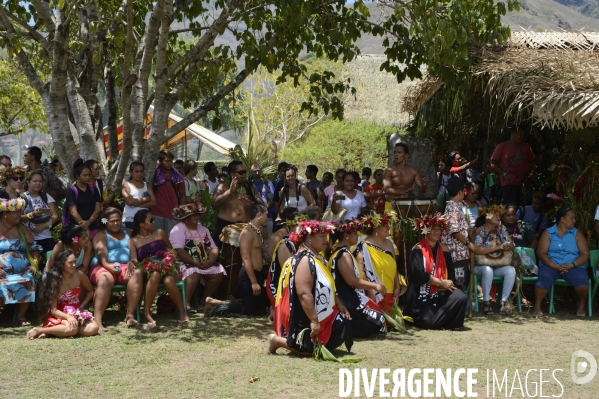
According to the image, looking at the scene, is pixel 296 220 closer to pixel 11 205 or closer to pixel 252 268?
pixel 252 268

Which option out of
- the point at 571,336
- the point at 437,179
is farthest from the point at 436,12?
the point at 571,336

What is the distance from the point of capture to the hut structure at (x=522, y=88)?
942 centimetres

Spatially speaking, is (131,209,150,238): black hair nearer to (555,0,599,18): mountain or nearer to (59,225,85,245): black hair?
(59,225,85,245): black hair

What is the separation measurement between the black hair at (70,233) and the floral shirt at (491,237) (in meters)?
4.82

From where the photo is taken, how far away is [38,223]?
30.5 feet

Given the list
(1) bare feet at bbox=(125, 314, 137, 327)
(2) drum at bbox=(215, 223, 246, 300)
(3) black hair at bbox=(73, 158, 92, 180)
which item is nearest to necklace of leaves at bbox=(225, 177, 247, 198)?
(2) drum at bbox=(215, 223, 246, 300)

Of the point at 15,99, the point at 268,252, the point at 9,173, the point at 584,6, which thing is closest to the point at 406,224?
the point at 268,252

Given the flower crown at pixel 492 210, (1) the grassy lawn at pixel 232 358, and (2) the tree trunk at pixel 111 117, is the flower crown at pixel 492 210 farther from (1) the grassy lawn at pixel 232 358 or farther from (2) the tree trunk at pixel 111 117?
(2) the tree trunk at pixel 111 117

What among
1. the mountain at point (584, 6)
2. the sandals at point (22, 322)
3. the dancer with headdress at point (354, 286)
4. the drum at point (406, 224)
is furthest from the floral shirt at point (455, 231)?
the mountain at point (584, 6)

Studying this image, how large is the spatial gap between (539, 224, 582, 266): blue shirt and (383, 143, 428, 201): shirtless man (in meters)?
1.76

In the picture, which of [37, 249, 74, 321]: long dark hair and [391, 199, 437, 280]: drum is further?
[391, 199, 437, 280]: drum

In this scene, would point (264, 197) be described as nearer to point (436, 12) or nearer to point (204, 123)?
point (436, 12)

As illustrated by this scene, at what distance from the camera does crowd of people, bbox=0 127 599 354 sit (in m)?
7.99

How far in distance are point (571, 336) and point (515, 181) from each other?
3657 millimetres
